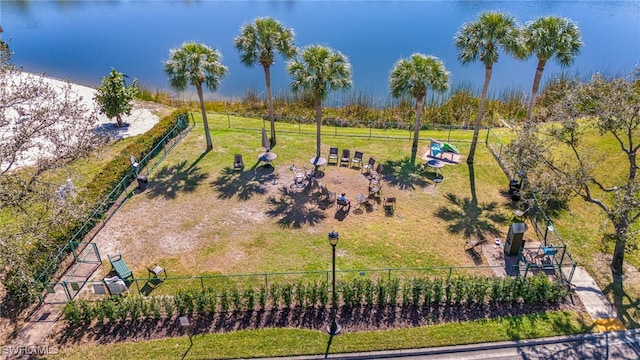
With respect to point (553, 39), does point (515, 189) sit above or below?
below

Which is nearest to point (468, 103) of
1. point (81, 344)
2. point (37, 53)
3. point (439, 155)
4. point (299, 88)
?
point (439, 155)

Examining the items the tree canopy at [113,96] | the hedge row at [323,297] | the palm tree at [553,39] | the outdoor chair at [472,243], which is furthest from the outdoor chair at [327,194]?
the tree canopy at [113,96]

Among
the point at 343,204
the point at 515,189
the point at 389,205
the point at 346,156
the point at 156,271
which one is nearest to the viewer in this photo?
the point at 156,271

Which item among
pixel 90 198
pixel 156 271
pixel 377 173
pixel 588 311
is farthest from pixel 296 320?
pixel 90 198

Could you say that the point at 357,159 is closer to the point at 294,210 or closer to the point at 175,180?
the point at 294,210

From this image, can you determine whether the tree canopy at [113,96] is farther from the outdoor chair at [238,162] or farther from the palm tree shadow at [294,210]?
the palm tree shadow at [294,210]

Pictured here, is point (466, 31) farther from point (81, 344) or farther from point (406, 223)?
point (81, 344)
